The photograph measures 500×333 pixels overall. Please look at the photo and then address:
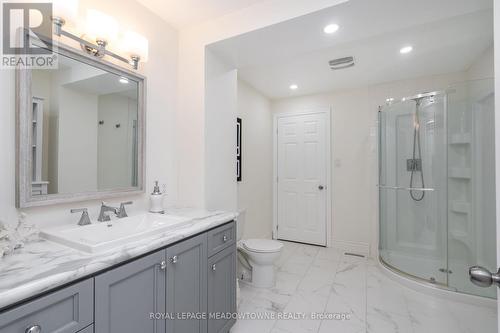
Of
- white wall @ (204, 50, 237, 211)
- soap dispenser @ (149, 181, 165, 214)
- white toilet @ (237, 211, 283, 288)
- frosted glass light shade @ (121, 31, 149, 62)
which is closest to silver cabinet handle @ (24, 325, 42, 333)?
soap dispenser @ (149, 181, 165, 214)

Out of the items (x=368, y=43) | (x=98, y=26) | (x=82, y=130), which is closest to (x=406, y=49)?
(x=368, y=43)

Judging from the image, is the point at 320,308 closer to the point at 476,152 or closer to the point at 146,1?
the point at 476,152

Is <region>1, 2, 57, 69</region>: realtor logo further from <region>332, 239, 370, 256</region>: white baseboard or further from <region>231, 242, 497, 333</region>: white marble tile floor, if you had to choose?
<region>332, 239, 370, 256</region>: white baseboard

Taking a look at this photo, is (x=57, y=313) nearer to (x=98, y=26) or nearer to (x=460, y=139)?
(x=98, y=26)

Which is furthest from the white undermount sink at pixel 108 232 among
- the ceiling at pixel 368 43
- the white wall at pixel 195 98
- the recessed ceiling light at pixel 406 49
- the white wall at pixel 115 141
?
the recessed ceiling light at pixel 406 49

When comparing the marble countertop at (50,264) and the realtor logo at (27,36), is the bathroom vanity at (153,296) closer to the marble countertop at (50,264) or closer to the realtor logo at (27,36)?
the marble countertop at (50,264)

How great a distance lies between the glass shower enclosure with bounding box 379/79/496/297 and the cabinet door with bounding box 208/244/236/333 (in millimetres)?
1896

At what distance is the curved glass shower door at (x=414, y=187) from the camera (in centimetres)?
242

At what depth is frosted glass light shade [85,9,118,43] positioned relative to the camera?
1.32m

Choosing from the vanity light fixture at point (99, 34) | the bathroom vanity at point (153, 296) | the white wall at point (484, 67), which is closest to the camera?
the bathroom vanity at point (153, 296)

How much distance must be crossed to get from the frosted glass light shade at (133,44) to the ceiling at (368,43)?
22.0 inches

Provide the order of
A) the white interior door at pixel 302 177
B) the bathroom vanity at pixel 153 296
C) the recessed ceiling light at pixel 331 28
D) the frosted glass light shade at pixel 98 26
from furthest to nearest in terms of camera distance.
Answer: the white interior door at pixel 302 177 → the recessed ceiling light at pixel 331 28 → the frosted glass light shade at pixel 98 26 → the bathroom vanity at pixel 153 296

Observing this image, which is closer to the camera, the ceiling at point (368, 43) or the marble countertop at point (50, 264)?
the marble countertop at point (50, 264)

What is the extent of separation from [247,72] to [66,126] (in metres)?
2.00
